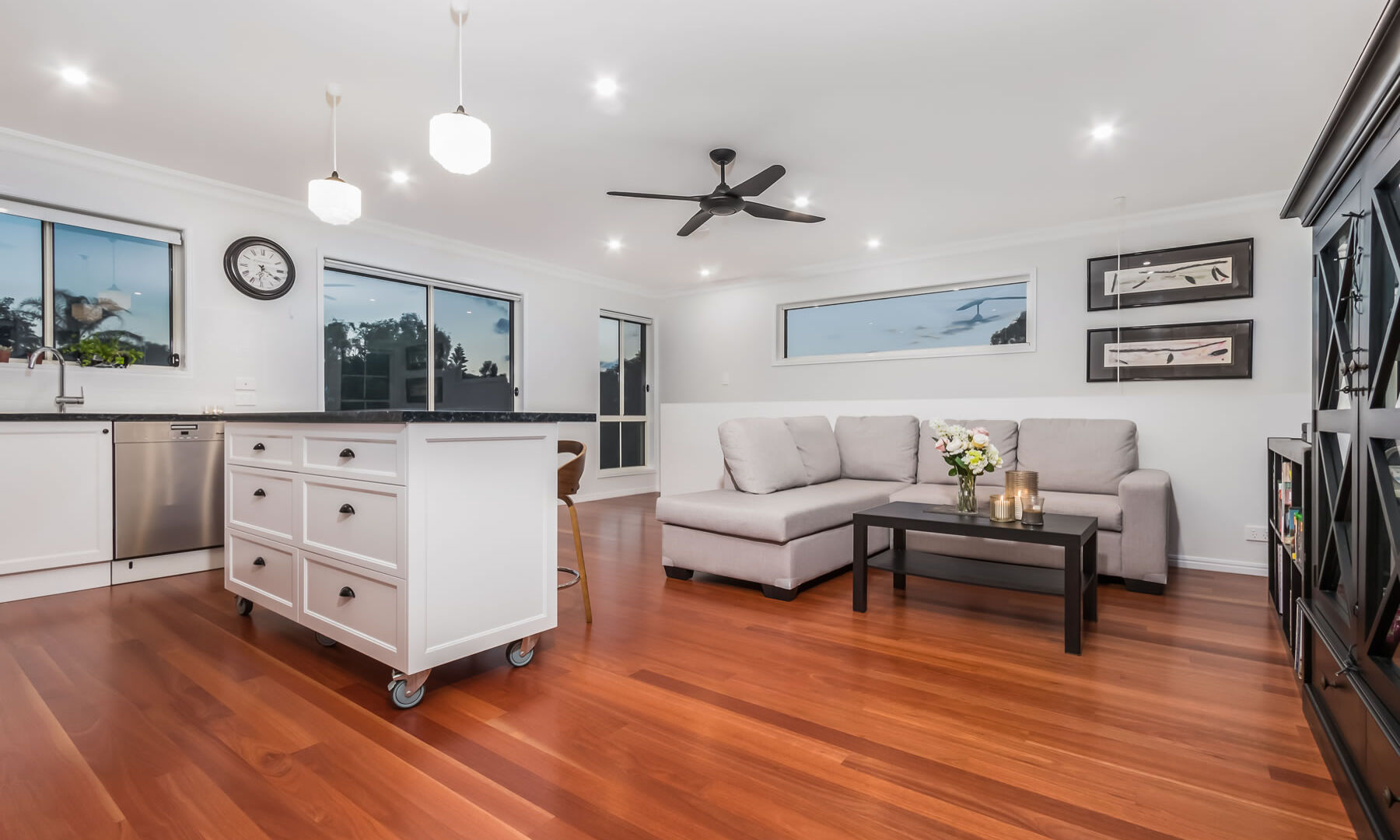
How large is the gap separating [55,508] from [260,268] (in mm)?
1810

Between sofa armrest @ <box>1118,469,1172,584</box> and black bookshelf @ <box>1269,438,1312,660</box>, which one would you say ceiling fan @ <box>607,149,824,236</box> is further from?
black bookshelf @ <box>1269,438,1312,660</box>

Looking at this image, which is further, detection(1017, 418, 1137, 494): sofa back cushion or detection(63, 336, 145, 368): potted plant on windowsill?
detection(1017, 418, 1137, 494): sofa back cushion

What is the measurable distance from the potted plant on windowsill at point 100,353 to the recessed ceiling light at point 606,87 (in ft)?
10.2

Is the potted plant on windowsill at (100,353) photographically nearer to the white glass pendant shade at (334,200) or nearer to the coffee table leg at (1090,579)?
the white glass pendant shade at (334,200)

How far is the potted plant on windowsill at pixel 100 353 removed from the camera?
11.9 feet

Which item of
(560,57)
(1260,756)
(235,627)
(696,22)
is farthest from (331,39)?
(1260,756)

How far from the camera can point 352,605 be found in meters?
2.15

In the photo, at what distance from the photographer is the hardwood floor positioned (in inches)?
56.4

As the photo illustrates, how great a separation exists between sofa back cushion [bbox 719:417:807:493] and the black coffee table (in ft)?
2.61

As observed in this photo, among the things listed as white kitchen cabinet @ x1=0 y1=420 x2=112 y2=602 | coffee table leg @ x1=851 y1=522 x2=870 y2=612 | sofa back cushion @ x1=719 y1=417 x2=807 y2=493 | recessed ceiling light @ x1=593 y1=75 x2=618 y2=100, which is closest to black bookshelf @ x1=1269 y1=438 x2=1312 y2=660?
coffee table leg @ x1=851 y1=522 x2=870 y2=612

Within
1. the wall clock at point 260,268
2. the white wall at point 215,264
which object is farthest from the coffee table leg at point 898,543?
the wall clock at point 260,268

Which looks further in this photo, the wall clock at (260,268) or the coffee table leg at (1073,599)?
the wall clock at (260,268)

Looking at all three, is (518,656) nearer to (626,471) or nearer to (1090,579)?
(1090,579)

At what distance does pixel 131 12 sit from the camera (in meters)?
2.36
